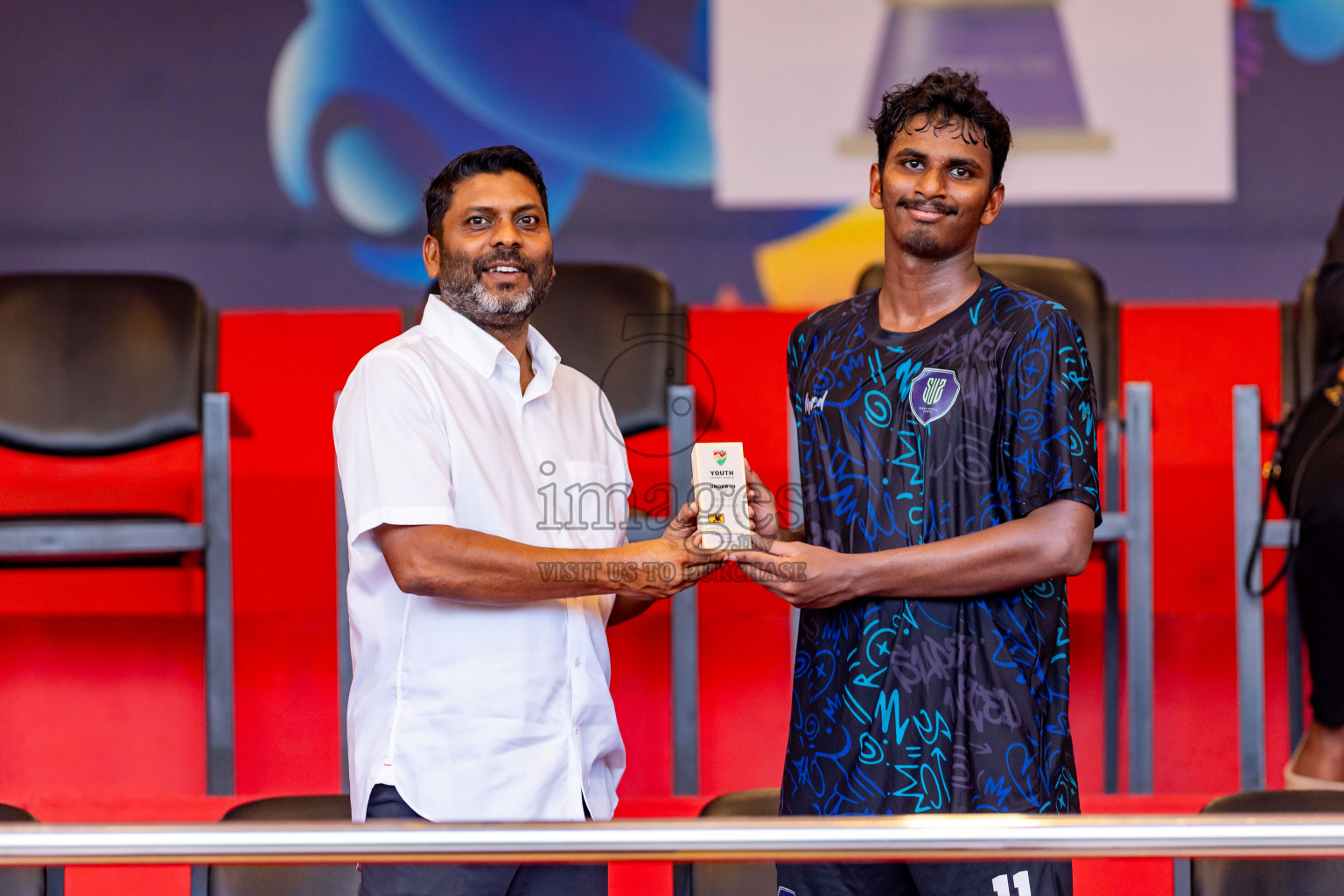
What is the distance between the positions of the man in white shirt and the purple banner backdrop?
2484 mm

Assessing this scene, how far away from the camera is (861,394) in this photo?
139 cm

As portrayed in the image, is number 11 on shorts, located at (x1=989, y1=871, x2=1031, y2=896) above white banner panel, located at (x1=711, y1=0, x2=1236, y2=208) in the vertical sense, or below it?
below

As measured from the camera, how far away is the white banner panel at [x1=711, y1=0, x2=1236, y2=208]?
3822 millimetres

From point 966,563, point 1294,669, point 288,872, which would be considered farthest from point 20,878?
point 1294,669

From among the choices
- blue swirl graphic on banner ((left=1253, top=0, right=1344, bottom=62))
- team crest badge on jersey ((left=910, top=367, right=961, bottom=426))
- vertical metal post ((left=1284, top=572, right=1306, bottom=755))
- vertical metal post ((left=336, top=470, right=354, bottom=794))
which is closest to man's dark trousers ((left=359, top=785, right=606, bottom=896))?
team crest badge on jersey ((left=910, top=367, right=961, bottom=426))

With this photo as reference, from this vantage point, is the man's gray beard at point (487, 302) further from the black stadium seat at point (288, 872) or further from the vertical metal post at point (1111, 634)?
the vertical metal post at point (1111, 634)

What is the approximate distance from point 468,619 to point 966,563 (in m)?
0.55

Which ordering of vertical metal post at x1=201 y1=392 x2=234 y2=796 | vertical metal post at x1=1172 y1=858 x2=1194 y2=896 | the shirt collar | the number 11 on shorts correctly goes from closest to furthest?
the number 11 on shorts
the shirt collar
vertical metal post at x1=1172 y1=858 x2=1194 y2=896
vertical metal post at x1=201 y1=392 x2=234 y2=796

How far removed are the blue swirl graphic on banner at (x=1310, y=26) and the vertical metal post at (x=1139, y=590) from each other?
2.18 m

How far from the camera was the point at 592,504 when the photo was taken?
150 cm

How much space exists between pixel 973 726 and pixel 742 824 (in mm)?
511

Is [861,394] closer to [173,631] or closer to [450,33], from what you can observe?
[173,631]

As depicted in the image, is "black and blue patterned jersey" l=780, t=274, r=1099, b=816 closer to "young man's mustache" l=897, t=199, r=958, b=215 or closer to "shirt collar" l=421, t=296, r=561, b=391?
"young man's mustache" l=897, t=199, r=958, b=215

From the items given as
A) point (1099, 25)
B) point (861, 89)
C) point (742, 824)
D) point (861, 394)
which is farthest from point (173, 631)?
point (1099, 25)
